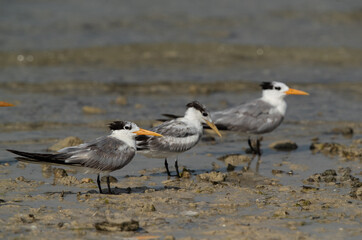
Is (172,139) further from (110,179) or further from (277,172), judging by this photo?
(277,172)

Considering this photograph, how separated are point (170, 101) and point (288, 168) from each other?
14.7 feet

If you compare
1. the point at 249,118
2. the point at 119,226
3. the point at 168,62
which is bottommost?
the point at 119,226

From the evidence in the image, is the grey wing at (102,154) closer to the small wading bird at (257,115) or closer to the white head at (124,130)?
the white head at (124,130)

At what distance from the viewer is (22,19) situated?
57.5 ft

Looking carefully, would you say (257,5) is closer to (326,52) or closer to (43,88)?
(326,52)

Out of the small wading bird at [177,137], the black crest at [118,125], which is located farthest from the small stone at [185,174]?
the black crest at [118,125]

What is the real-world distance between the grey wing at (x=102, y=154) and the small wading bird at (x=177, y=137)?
557mm

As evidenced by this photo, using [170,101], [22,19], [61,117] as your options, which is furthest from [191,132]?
[22,19]

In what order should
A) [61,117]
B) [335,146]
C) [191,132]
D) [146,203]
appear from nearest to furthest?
1. [146,203]
2. [191,132]
3. [335,146]
4. [61,117]

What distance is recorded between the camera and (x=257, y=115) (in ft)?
29.6

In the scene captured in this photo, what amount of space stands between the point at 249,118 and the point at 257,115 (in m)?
0.14

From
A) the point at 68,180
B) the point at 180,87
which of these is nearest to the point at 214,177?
the point at 68,180

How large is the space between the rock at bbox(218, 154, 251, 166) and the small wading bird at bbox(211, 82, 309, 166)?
0.41 metres

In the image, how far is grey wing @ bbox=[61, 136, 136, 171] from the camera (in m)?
6.30
